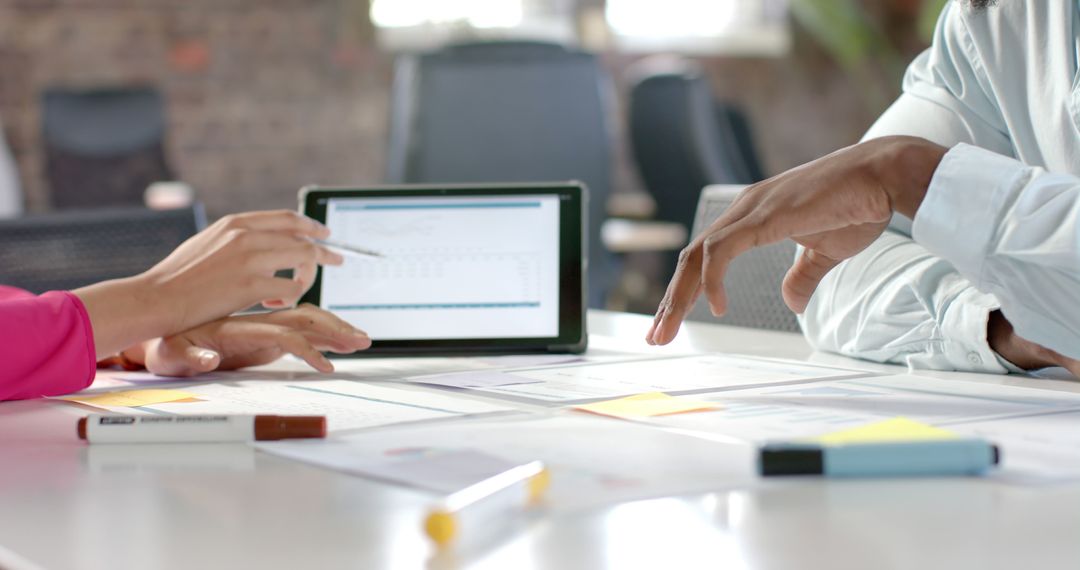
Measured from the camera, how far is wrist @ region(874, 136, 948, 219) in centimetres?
89

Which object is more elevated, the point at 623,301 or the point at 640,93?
the point at 640,93

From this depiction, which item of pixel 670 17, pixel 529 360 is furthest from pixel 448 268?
pixel 670 17

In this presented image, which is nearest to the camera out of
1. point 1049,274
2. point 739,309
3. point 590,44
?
point 1049,274

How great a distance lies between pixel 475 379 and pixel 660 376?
151mm

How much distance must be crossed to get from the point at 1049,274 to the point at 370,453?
1.59ft

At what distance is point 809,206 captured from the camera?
0.89m

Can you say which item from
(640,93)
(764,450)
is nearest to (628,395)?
(764,450)

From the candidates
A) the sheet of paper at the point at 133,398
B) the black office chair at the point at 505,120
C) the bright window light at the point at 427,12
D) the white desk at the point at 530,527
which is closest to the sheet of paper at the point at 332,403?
the sheet of paper at the point at 133,398

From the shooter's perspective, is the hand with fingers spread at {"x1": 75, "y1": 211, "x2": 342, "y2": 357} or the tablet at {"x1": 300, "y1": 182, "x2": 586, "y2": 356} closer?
the hand with fingers spread at {"x1": 75, "y1": 211, "x2": 342, "y2": 357}

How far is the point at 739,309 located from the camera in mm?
1538

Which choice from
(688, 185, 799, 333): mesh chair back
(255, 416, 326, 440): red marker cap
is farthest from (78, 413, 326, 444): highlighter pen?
(688, 185, 799, 333): mesh chair back

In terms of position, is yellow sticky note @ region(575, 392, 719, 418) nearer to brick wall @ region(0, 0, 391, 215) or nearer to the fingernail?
Result: the fingernail

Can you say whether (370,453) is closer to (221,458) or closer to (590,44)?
(221,458)

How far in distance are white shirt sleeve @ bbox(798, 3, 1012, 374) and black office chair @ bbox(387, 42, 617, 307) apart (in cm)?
168
